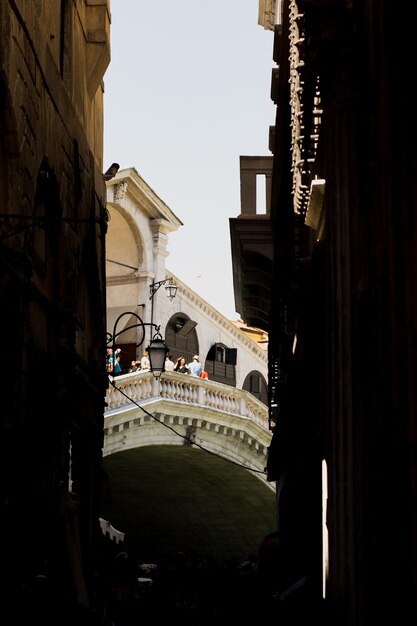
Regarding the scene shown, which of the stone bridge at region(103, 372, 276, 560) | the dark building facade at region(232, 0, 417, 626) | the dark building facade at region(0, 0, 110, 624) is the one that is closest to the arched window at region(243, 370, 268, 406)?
the stone bridge at region(103, 372, 276, 560)

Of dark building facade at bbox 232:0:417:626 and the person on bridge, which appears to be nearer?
dark building facade at bbox 232:0:417:626

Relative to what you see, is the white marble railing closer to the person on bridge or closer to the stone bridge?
the stone bridge

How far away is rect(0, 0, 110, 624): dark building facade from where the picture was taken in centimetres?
1417

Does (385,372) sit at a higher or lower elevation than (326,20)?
lower

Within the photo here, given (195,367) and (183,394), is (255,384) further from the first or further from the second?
(183,394)

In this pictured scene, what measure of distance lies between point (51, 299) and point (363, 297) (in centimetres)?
847

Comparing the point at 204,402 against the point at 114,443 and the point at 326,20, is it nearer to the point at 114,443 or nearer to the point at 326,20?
the point at 114,443

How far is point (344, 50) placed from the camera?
11.2 m

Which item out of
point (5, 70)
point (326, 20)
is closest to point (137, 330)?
point (5, 70)

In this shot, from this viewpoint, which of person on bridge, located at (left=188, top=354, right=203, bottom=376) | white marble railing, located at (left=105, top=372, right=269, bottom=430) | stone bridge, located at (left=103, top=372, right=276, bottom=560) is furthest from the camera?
person on bridge, located at (left=188, top=354, right=203, bottom=376)

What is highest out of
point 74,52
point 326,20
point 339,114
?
point 74,52

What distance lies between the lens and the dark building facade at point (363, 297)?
915 centimetres

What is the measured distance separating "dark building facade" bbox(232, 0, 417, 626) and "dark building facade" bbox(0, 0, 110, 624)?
9.17ft

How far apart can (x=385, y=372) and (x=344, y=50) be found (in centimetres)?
312
